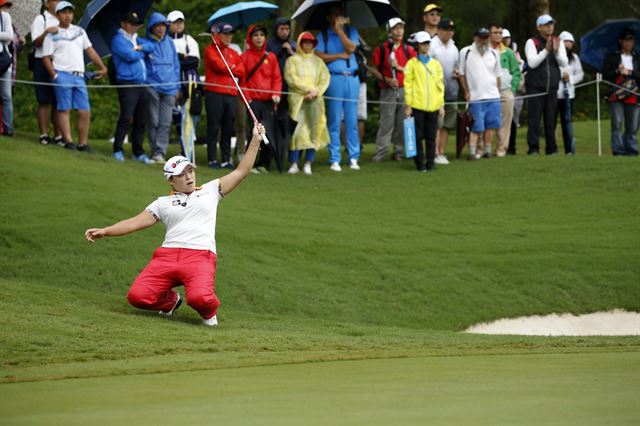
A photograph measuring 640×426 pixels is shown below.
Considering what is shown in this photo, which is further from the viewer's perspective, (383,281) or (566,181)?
(566,181)

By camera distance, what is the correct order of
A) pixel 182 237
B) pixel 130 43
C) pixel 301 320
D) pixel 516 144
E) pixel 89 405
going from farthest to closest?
1. pixel 516 144
2. pixel 130 43
3. pixel 301 320
4. pixel 182 237
5. pixel 89 405

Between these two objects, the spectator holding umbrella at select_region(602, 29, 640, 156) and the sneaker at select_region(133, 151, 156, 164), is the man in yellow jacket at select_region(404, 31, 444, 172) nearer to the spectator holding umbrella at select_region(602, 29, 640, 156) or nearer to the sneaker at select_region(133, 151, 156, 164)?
the spectator holding umbrella at select_region(602, 29, 640, 156)

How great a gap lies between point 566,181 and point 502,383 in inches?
571

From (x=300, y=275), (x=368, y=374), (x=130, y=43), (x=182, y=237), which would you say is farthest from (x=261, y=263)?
(x=368, y=374)

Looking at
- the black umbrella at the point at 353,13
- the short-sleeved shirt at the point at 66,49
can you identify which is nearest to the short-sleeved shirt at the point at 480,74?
the black umbrella at the point at 353,13

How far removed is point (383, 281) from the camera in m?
16.9

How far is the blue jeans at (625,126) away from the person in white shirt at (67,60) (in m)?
9.70

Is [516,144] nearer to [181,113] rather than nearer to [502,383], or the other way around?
[181,113]

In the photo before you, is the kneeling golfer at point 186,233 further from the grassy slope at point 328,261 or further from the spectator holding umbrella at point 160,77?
the spectator holding umbrella at point 160,77

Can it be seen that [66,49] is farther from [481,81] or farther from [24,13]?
[481,81]

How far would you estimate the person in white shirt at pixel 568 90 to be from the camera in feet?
82.6

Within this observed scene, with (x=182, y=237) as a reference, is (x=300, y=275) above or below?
below

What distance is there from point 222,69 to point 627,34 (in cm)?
775

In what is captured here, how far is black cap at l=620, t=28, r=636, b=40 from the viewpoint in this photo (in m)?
24.9
